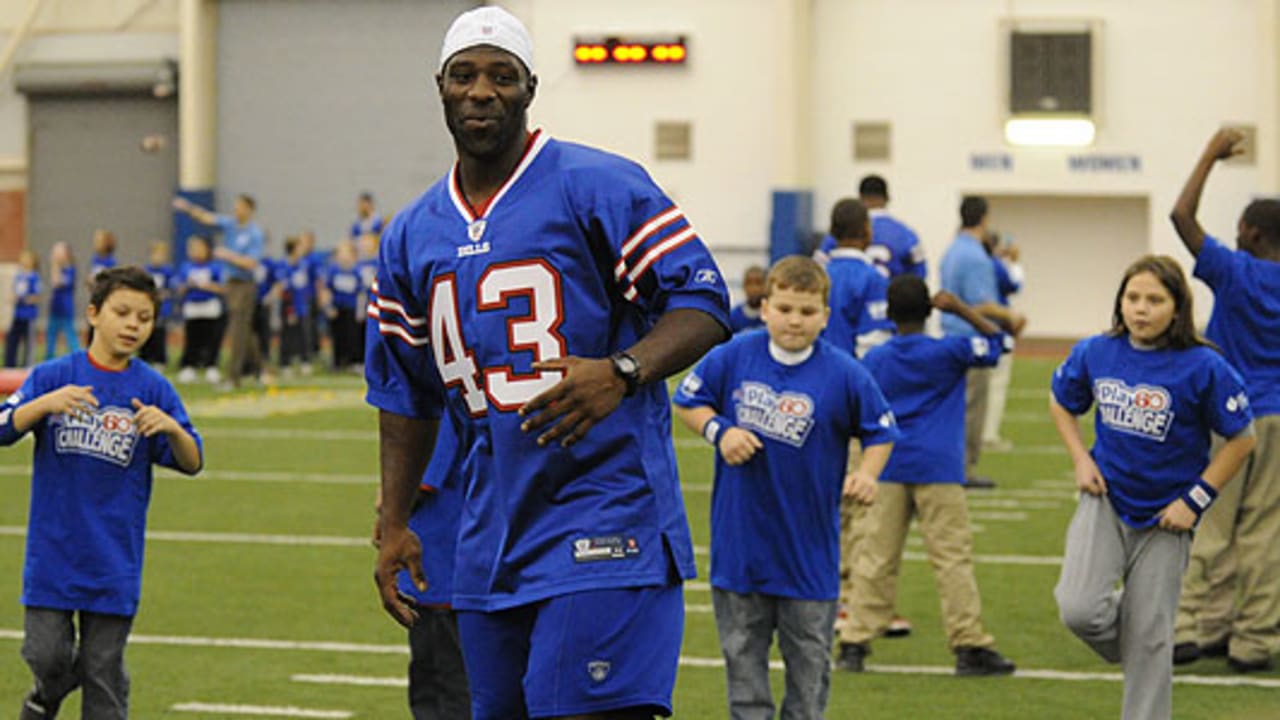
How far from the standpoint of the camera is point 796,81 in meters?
37.7

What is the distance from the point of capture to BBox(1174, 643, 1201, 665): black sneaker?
985 centimetres

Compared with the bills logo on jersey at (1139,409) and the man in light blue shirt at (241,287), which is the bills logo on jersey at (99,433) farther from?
the man in light blue shirt at (241,287)

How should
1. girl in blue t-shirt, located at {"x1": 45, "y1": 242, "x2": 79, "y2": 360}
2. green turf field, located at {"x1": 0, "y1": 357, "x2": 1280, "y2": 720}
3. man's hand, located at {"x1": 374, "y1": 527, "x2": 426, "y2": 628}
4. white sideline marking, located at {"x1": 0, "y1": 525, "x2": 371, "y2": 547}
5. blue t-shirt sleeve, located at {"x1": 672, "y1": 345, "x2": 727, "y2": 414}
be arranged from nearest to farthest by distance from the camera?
man's hand, located at {"x1": 374, "y1": 527, "x2": 426, "y2": 628}, blue t-shirt sleeve, located at {"x1": 672, "y1": 345, "x2": 727, "y2": 414}, green turf field, located at {"x1": 0, "y1": 357, "x2": 1280, "y2": 720}, white sideline marking, located at {"x1": 0, "y1": 525, "x2": 371, "y2": 547}, girl in blue t-shirt, located at {"x1": 45, "y1": 242, "x2": 79, "y2": 360}

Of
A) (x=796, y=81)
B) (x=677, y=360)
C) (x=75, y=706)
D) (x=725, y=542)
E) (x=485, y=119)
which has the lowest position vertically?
(x=75, y=706)

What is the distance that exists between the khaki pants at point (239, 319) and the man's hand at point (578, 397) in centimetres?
2202

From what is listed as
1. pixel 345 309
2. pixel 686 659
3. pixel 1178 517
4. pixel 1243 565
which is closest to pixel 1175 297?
pixel 1178 517

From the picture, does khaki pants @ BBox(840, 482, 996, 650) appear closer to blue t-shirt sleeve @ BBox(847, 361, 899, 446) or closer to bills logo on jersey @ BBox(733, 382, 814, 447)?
blue t-shirt sleeve @ BBox(847, 361, 899, 446)

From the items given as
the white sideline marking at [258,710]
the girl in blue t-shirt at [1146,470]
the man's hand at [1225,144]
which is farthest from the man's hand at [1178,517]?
the white sideline marking at [258,710]

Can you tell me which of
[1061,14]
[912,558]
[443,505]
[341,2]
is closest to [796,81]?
[1061,14]

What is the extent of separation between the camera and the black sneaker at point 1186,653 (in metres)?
9.85

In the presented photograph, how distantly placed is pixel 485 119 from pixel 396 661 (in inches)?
219

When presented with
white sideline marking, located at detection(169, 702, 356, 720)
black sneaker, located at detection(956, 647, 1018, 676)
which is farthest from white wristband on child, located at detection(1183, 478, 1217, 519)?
white sideline marking, located at detection(169, 702, 356, 720)

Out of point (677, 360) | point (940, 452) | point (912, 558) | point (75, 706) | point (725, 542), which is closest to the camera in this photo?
point (677, 360)

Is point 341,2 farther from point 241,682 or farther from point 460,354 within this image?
point 460,354
